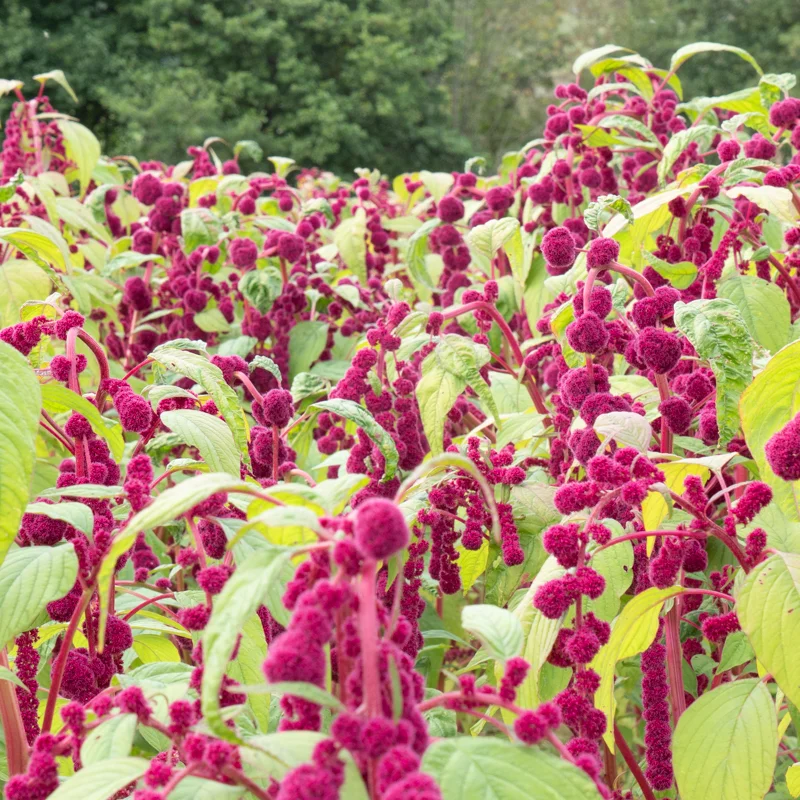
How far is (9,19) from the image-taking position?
57.5ft

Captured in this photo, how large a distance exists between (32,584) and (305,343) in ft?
5.79

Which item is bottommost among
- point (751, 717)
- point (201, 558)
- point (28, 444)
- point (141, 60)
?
point (751, 717)

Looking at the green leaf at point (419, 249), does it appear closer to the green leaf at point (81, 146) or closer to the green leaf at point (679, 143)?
the green leaf at point (679, 143)

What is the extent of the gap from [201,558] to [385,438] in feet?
1.03

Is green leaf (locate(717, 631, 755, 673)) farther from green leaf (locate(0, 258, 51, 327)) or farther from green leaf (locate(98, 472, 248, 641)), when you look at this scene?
green leaf (locate(0, 258, 51, 327))

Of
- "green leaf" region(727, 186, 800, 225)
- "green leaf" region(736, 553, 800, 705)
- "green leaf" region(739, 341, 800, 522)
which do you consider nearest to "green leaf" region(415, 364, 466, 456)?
"green leaf" region(739, 341, 800, 522)

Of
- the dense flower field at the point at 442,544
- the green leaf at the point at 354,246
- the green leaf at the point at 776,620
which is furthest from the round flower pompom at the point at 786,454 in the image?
the green leaf at the point at 354,246

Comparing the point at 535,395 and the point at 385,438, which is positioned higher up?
the point at 385,438

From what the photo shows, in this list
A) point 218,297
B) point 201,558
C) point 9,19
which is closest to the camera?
point 201,558

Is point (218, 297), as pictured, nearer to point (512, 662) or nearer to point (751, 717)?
point (751, 717)

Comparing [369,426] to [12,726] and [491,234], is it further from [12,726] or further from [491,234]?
[491,234]

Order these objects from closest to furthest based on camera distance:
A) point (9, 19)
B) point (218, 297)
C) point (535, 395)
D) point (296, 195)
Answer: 1. point (535, 395)
2. point (218, 297)
3. point (296, 195)
4. point (9, 19)

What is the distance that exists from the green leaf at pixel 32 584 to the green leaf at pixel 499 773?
493 mm

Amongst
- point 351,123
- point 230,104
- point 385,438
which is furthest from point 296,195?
point 351,123
